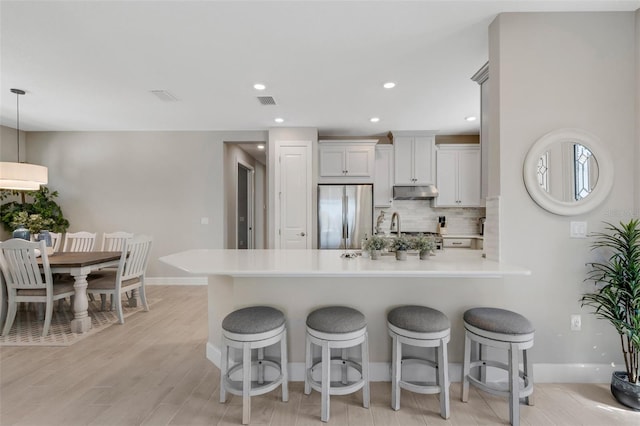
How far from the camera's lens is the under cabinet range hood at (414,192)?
4836 mm

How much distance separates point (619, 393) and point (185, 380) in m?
2.94

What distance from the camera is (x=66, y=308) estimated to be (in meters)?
3.75

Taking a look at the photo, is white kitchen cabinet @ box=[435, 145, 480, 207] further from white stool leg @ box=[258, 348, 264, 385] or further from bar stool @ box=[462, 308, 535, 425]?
white stool leg @ box=[258, 348, 264, 385]

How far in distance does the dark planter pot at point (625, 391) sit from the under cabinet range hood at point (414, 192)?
3221 mm

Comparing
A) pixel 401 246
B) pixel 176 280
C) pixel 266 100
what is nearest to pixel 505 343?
pixel 401 246

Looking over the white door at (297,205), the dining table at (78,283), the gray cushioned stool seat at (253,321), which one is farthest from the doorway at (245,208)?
the gray cushioned stool seat at (253,321)

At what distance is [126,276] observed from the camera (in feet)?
11.1

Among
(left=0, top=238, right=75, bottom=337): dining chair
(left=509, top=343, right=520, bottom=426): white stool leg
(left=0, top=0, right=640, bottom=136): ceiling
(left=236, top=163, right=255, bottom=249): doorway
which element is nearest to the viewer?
(left=509, top=343, right=520, bottom=426): white stool leg

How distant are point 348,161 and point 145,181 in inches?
136

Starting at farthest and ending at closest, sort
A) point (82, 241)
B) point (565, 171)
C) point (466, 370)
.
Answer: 1. point (82, 241)
2. point (565, 171)
3. point (466, 370)

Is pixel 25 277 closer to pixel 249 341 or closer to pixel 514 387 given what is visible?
pixel 249 341

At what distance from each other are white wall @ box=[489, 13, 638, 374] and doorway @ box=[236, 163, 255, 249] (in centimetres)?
455

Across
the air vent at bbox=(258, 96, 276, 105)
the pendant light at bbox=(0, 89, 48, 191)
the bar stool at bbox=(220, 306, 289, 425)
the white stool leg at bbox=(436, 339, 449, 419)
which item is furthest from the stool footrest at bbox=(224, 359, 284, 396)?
the pendant light at bbox=(0, 89, 48, 191)

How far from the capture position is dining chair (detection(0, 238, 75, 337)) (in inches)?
110
